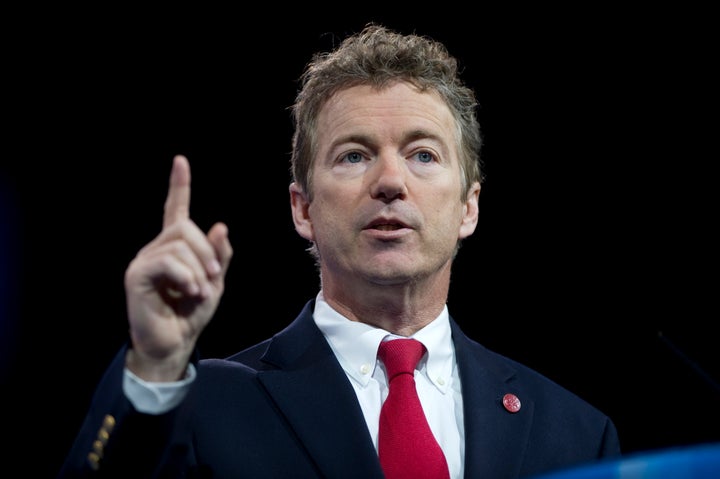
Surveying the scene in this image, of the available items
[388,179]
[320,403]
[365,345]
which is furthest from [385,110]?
[320,403]

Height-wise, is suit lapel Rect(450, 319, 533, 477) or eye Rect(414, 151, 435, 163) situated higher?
eye Rect(414, 151, 435, 163)

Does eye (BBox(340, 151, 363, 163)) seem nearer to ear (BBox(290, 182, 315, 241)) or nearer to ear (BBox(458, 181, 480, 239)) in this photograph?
ear (BBox(290, 182, 315, 241))

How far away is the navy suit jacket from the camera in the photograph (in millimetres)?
1554

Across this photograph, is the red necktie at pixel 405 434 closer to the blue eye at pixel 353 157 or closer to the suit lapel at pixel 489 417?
the suit lapel at pixel 489 417

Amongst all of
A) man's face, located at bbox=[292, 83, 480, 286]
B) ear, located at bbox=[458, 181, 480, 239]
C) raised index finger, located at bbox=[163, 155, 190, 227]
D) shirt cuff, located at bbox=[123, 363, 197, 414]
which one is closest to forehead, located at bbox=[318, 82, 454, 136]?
man's face, located at bbox=[292, 83, 480, 286]

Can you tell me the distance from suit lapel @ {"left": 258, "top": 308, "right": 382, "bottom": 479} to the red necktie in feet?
0.24

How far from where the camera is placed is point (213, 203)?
3094mm

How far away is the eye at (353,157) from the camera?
220 cm

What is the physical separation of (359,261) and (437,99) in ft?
1.77

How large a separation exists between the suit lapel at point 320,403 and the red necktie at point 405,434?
0.07m

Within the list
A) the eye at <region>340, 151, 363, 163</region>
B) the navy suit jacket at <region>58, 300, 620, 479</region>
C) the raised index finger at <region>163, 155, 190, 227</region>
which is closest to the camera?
the raised index finger at <region>163, 155, 190, 227</region>

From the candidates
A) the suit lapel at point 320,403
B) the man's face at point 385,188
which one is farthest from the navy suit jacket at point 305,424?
the man's face at point 385,188

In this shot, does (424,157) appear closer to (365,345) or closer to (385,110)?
(385,110)

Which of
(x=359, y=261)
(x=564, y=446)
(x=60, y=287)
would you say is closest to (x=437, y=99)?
(x=359, y=261)
